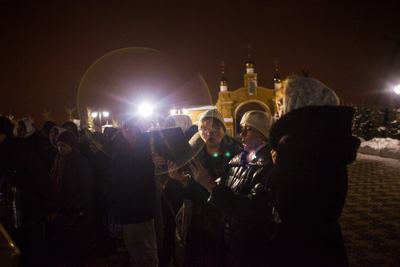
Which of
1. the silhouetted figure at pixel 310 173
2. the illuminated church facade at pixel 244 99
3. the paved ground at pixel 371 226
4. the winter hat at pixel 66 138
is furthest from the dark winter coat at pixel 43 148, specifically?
the illuminated church facade at pixel 244 99

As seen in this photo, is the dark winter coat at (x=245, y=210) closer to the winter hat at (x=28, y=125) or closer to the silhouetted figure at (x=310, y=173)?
the silhouetted figure at (x=310, y=173)

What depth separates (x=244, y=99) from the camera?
54906 mm

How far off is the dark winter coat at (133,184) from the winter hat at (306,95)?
2184mm

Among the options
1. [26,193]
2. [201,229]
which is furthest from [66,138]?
[201,229]

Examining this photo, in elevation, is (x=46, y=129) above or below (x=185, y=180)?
above

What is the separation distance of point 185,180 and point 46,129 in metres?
4.87

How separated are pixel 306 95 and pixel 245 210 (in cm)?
85

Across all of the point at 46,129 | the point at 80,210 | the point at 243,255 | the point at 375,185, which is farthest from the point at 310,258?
the point at 375,185

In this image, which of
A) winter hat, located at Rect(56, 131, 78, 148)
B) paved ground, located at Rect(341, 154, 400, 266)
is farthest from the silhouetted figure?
winter hat, located at Rect(56, 131, 78, 148)

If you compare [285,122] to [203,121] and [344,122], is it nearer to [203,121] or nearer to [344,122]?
[344,122]

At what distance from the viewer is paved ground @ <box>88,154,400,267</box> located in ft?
13.1

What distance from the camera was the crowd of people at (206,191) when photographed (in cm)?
134

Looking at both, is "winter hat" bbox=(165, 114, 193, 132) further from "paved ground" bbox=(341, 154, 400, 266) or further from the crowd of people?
"paved ground" bbox=(341, 154, 400, 266)

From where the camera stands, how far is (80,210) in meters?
3.99
